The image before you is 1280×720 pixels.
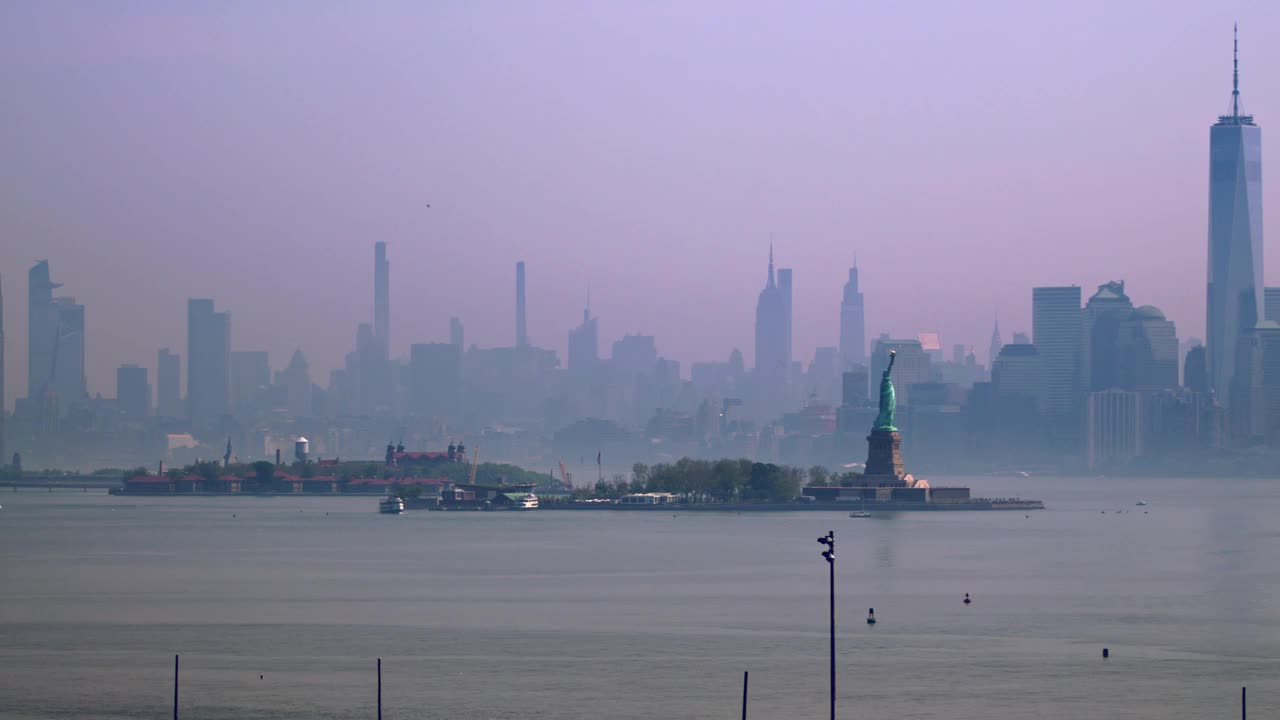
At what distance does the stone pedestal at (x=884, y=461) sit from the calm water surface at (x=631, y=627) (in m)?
57.1

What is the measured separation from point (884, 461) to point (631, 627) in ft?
376

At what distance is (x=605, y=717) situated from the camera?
1905 inches

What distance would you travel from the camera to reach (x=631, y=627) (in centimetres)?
6662

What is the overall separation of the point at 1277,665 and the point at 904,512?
11289 cm

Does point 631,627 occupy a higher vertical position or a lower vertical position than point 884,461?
lower

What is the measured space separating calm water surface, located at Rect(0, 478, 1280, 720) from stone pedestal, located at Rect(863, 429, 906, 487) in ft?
187

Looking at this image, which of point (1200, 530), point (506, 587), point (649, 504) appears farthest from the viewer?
point (649, 504)

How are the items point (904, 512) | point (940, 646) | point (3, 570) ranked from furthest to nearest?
point (904, 512) < point (3, 570) < point (940, 646)

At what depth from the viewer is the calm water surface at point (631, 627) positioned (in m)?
51.2

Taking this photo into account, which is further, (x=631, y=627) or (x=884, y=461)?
(x=884, y=461)

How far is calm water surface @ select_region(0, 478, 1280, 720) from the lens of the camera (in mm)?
51219

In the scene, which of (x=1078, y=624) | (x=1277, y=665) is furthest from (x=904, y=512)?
(x=1277, y=665)

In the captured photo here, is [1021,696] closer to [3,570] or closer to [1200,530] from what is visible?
[3,570]

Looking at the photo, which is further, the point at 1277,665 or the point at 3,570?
the point at 3,570
